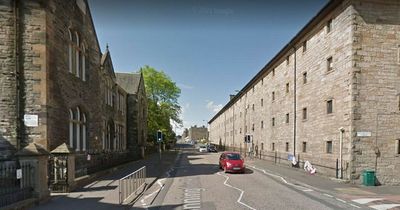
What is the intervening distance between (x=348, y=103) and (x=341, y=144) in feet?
8.07

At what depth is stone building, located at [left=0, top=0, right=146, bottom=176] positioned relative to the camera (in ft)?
37.6

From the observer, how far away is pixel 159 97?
50062 millimetres

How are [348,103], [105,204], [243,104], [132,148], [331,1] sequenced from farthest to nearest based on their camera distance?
1. [243,104]
2. [132,148]
3. [331,1]
4. [348,103]
5. [105,204]

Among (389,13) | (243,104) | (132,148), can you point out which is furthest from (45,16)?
(243,104)

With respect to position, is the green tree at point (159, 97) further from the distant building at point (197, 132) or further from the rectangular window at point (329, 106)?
the distant building at point (197, 132)

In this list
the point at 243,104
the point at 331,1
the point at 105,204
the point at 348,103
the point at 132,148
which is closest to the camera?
the point at 105,204

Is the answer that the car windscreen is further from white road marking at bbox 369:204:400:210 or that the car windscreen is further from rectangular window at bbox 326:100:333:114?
white road marking at bbox 369:204:400:210

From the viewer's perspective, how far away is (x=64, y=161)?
11023 millimetres

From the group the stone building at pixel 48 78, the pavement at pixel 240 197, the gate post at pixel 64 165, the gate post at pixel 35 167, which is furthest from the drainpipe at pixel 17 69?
the pavement at pixel 240 197

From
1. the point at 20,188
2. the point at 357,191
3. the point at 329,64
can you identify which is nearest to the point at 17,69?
the point at 20,188

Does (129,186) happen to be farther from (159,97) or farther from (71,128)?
(159,97)

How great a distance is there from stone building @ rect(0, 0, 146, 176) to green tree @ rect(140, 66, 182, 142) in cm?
3055

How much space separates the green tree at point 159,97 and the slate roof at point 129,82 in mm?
11718

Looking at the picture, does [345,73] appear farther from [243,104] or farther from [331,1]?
[243,104]
